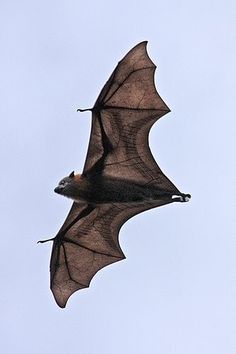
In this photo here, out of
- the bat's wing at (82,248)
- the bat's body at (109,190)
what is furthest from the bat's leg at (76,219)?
the bat's body at (109,190)

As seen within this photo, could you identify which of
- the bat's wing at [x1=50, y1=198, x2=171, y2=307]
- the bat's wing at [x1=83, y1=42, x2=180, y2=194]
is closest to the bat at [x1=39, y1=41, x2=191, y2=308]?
the bat's wing at [x1=83, y1=42, x2=180, y2=194]

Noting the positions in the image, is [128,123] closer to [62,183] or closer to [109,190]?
[109,190]

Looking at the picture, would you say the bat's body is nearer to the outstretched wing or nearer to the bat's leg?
the outstretched wing

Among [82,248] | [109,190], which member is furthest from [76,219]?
[109,190]

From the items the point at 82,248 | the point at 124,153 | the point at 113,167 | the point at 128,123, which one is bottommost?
the point at 82,248

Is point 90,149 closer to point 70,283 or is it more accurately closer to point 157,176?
point 157,176

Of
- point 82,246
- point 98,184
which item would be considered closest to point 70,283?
point 82,246
